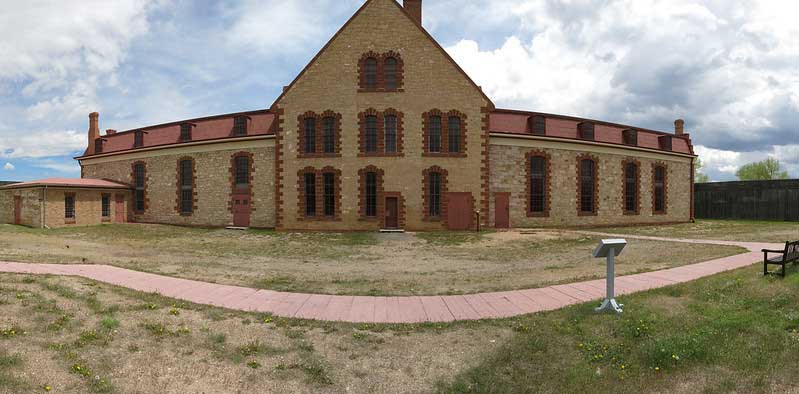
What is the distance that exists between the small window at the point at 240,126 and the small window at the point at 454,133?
14.7m

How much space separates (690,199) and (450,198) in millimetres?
23585

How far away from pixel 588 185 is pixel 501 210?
298 inches

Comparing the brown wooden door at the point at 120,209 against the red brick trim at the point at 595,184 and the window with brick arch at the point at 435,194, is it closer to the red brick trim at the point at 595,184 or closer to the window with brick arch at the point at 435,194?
the window with brick arch at the point at 435,194

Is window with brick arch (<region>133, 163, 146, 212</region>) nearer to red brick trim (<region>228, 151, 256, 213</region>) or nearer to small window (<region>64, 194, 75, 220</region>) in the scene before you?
small window (<region>64, 194, 75, 220</region>)

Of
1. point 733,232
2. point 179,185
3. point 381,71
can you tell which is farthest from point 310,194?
point 733,232

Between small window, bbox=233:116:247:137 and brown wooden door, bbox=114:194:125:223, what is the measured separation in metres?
11.6

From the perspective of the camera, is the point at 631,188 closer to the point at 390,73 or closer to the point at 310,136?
the point at 390,73

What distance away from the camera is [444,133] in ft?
76.0

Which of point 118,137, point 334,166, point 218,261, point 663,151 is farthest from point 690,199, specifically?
point 118,137

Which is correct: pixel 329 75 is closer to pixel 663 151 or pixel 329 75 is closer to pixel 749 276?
pixel 749 276

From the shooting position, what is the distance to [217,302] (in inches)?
278

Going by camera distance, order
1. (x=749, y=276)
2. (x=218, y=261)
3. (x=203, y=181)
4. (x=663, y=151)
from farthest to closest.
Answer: (x=663, y=151) → (x=203, y=181) → (x=218, y=261) → (x=749, y=276)

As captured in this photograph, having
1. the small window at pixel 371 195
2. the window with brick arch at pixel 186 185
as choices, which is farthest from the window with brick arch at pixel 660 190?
the window with brick arch at pixel 186 185

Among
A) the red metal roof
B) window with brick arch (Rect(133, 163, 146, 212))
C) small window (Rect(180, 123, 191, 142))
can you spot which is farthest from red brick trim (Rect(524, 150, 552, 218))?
the red metal roof
